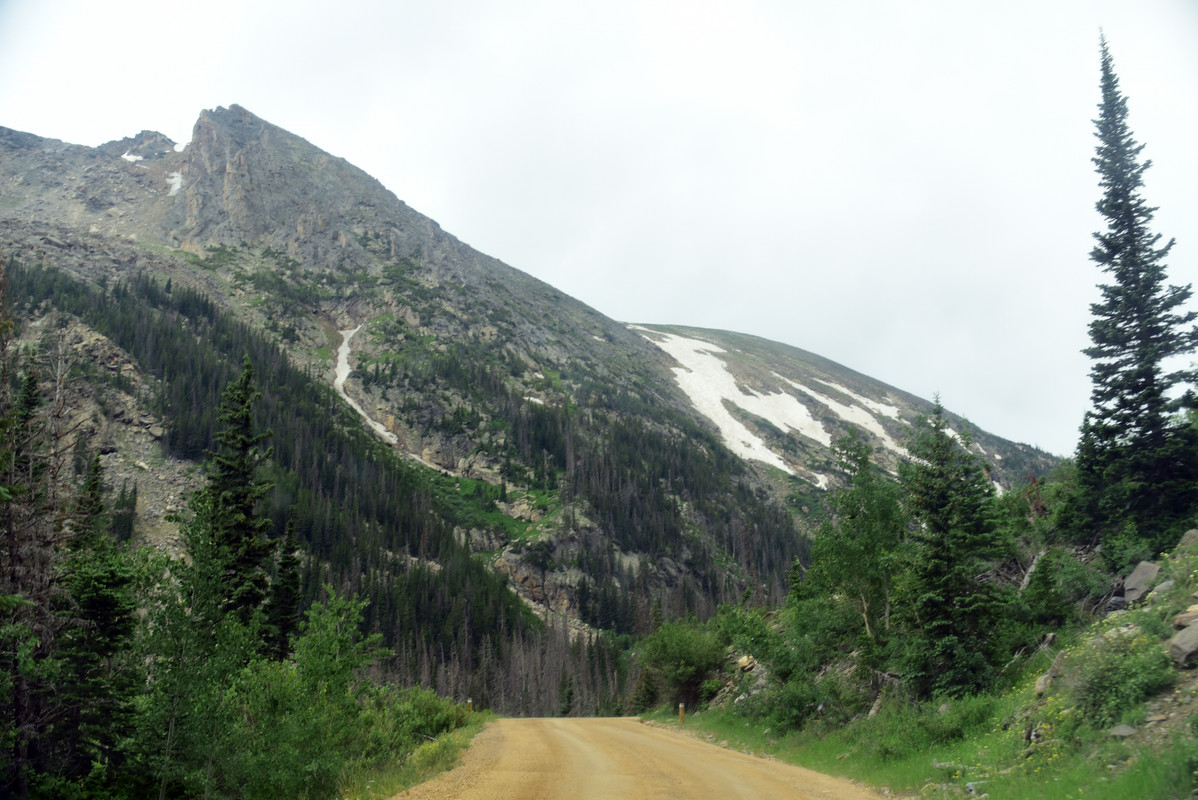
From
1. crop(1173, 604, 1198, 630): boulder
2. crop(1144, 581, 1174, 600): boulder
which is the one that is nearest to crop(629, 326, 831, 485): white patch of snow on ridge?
crop(1144, 581, 1174, 600): boulder

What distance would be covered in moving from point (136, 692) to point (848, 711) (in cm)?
1943

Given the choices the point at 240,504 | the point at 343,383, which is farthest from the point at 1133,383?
the point at 343,383

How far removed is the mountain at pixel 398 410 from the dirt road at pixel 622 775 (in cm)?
3165

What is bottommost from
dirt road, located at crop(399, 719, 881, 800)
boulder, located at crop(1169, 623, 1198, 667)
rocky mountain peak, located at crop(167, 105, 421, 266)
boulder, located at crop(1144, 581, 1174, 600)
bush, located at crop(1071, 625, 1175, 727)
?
dirt road, located at crop(399, 719, 881, 800)

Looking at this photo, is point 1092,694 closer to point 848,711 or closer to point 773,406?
point 848,711

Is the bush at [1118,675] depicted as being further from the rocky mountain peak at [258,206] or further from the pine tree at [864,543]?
the rocky mountain peak at [258,206]

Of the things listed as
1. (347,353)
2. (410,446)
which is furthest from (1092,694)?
(347,353)

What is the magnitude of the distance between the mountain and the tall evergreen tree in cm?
3128

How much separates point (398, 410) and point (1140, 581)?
127m

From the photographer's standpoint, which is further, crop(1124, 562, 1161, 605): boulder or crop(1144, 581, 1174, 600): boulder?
crop(1124, 562, 1161, 605): boulder

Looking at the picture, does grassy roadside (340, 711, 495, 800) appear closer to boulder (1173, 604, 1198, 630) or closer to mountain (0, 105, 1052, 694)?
boulder (1173, 604, 1198, 630)

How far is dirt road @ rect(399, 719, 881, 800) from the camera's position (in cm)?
1102

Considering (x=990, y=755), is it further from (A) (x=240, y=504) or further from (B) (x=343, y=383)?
(B) (x=343, y=383)

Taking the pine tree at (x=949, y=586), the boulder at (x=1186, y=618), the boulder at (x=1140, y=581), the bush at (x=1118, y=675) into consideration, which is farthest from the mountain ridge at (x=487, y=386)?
the bush at (x=1118, y=675)
